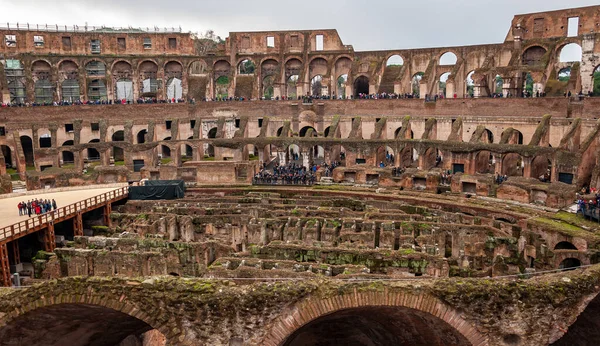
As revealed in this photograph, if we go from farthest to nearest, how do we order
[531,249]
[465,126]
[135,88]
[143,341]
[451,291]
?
[135,88] → [465,126] → [531,249] → [143,341] → [451,291]

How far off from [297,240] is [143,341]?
8955 mm

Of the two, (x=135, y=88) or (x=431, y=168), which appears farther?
(x=135, y=88)

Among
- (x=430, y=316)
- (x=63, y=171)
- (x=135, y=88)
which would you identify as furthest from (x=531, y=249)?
(x=135, y=88)

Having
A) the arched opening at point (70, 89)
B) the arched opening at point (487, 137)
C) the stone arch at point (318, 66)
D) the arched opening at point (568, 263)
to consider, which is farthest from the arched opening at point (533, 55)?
the arched opening at point (70, 89)

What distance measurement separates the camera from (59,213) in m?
27.2

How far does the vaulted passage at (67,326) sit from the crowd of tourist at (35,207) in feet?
46.9

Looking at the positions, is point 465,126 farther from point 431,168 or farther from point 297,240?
point 297,240

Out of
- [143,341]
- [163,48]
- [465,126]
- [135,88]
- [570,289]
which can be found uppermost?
[163,48]

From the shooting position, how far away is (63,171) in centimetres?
3688

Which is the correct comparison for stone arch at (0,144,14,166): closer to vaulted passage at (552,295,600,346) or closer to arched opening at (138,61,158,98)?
arched opening at (138,61,158,98)

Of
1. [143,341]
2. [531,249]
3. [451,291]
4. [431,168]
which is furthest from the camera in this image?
[431,168]

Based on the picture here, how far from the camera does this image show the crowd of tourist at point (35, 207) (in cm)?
2727

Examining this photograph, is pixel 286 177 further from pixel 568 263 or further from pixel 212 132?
pixel 568 263

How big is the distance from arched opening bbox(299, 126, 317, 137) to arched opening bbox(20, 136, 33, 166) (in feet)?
80.5
